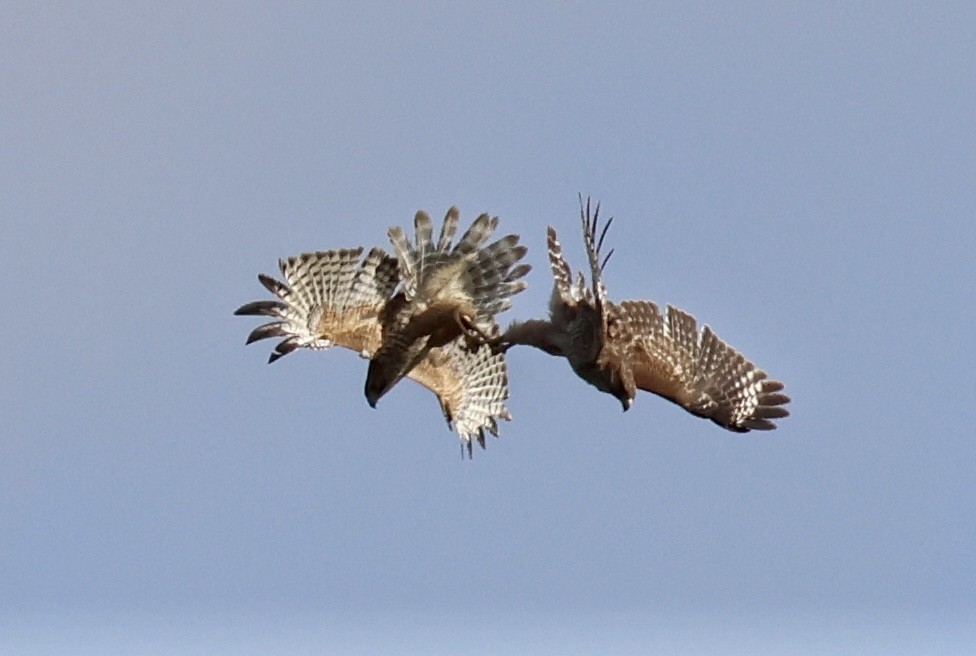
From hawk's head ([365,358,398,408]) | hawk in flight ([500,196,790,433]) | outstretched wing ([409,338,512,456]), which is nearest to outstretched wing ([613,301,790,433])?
hawk in flight ([500,196,790,433])

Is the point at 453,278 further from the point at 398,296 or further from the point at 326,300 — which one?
the point at 326,300

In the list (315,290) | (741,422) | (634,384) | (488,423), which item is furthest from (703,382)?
(315,290)

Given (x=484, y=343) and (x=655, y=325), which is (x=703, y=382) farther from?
(x=484, y=343)

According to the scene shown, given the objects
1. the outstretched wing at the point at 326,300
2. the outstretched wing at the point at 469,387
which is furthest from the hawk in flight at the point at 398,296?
the outstretched wing at the point at 469,387

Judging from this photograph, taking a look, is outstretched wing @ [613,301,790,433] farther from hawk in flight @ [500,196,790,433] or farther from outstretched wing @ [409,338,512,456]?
outstretched wing @ [409,338,512,456]

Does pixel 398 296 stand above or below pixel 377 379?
above

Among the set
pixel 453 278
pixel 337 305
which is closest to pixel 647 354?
pixel 453 278
